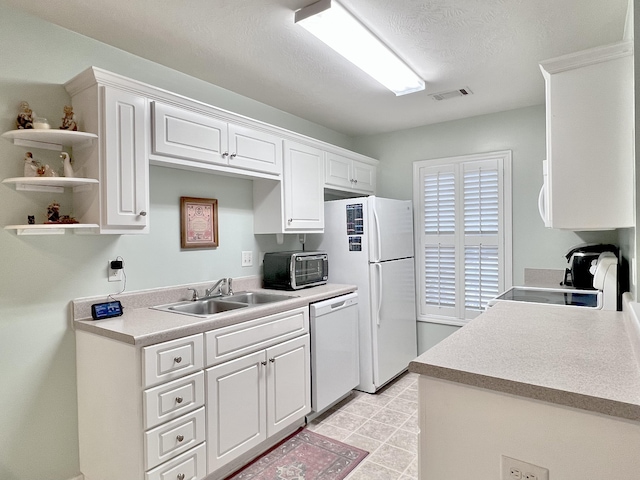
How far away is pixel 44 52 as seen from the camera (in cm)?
195

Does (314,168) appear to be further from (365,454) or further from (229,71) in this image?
(365,454)

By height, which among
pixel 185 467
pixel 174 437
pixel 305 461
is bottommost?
pixel 305 461

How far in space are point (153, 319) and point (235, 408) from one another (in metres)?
0.69

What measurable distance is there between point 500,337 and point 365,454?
141 centimetres

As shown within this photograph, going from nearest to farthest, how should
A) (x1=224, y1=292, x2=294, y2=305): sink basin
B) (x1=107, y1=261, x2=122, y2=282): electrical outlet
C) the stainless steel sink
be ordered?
(x1=107, y1=261, x2=122, y2=282): electrical outlet → the stainless steel sink → (x1=224, y1=292, x2=294, y2=305): sink basin

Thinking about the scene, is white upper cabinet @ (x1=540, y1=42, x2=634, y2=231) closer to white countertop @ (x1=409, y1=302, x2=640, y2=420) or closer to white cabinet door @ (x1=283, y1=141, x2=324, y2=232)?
white countertop @ (x1=409, y1=302, x2=640, y2=420)

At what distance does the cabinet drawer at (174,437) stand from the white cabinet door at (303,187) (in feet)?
4.84

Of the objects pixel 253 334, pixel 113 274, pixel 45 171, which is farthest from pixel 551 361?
pixel 45 171

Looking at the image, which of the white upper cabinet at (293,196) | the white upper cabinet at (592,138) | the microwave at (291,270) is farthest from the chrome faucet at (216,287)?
the white upper cabinet at (592,138)

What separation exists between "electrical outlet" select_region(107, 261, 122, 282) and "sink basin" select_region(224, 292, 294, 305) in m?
0.73

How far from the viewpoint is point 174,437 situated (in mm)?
1865

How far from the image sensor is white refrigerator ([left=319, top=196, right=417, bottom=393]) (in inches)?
129

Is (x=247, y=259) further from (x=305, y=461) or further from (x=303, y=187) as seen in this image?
(x=305, y=461)

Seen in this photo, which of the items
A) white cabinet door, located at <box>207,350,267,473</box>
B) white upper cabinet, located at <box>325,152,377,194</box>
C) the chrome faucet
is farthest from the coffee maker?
Answer: the chrome faucet
